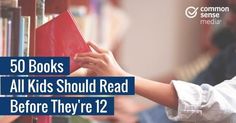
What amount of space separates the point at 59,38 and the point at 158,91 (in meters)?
0.25

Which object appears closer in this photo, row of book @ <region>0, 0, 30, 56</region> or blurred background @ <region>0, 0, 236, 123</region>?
row of book @ <region>0, 0, 30, 56</region>

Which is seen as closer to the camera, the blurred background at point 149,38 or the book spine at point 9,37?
the book spine at point 9,37

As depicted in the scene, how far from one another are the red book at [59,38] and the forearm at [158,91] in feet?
0.49

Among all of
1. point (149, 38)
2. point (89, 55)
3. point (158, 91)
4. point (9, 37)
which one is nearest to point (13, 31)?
point (9, 37)

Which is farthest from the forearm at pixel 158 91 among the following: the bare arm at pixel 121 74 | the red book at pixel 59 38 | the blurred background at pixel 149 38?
the blurred background at pixel 149 38

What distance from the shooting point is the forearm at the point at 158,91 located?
1045 millimetres

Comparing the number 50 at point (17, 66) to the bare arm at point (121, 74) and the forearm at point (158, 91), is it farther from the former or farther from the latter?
the forearm at point (158, 91)

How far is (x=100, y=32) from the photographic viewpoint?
7.41 ft

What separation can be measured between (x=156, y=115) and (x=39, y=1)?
0.56 meters

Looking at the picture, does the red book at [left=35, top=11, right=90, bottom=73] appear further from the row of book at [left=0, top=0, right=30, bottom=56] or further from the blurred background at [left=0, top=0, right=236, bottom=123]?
the blurred background at [left=0, top=0, right=236, bottom=123]

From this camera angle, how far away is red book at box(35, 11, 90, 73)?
43.8 inches

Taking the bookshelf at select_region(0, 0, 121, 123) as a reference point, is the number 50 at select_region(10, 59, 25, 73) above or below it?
below

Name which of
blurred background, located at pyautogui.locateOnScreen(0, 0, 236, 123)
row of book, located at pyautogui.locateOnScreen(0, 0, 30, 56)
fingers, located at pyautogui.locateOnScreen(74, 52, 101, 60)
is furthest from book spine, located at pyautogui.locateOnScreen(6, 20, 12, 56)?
blurred background, located at pyautogui.locateOnScreen(0, 0, 236, 123)

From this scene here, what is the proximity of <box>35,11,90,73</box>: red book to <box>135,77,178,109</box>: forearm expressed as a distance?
0.15 m
